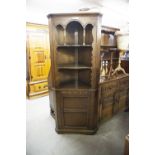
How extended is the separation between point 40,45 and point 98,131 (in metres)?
2.77

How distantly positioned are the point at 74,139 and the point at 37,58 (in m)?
2.57

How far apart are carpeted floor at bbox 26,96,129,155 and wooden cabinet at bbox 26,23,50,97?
1.24m

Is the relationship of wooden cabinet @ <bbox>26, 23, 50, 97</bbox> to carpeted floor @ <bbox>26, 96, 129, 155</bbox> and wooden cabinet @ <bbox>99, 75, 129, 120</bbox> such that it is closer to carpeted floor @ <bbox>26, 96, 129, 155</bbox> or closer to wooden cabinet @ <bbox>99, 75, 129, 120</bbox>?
carpeted floor @ <bbox>26, 96, 129, 155</bbox>

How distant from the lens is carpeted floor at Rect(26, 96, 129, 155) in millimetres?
2137

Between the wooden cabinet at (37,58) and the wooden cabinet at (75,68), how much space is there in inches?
70.9

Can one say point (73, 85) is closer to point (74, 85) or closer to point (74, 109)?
point (74, 85)

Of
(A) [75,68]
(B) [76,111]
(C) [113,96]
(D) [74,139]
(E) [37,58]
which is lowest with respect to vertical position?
(D) [74,139]

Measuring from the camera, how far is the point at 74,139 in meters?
2.40

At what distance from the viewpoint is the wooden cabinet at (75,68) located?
7.13 feet

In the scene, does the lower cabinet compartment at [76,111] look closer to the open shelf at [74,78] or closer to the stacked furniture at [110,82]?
the open shelf at [74,78]

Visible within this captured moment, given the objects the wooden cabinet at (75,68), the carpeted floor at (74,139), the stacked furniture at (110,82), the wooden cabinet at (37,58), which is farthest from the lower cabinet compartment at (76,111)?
the wooden cabinet at (37,58)

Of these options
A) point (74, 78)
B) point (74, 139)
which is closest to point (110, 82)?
point (74, 78)

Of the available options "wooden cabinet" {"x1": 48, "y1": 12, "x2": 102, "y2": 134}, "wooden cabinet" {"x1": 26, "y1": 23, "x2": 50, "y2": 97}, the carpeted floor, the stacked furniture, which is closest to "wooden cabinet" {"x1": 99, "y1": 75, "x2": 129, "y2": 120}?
the stacked furniture
